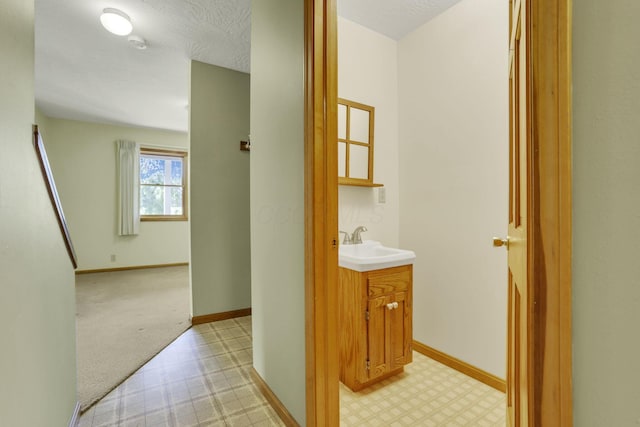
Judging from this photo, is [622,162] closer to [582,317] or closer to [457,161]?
[582,317]

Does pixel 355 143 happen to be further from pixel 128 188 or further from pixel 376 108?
pixel 128 188

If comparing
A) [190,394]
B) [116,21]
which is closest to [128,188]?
[116,21]

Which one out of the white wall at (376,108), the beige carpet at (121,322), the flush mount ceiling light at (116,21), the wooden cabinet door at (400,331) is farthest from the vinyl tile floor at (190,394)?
the flush mount ceiling light at (116,21)

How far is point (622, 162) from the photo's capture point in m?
0.50

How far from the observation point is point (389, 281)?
1.82m

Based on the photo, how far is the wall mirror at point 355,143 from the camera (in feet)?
7.16

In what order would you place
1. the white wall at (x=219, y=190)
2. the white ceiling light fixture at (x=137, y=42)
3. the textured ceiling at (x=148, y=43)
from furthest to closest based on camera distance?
the white wall at (x=219, y=190), the white ceiling light fixture at (x=137, y=42), the textured ceiling at (x=148, y=43)

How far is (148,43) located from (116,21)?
1.49 feet

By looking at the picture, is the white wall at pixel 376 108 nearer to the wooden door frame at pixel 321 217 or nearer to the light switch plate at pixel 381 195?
the light switch plate at pixel 381 195

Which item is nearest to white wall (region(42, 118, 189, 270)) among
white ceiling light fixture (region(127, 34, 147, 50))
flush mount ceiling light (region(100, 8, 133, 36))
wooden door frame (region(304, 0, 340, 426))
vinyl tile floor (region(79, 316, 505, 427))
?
white ceiling light fixture (region(127, 34, 147, 50))

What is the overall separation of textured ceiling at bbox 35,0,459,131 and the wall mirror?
2.19ft

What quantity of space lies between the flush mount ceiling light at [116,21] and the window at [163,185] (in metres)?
3.55

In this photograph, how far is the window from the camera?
17.8 feet

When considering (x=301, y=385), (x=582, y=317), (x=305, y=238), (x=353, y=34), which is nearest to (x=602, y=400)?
(x=582, y=317)
